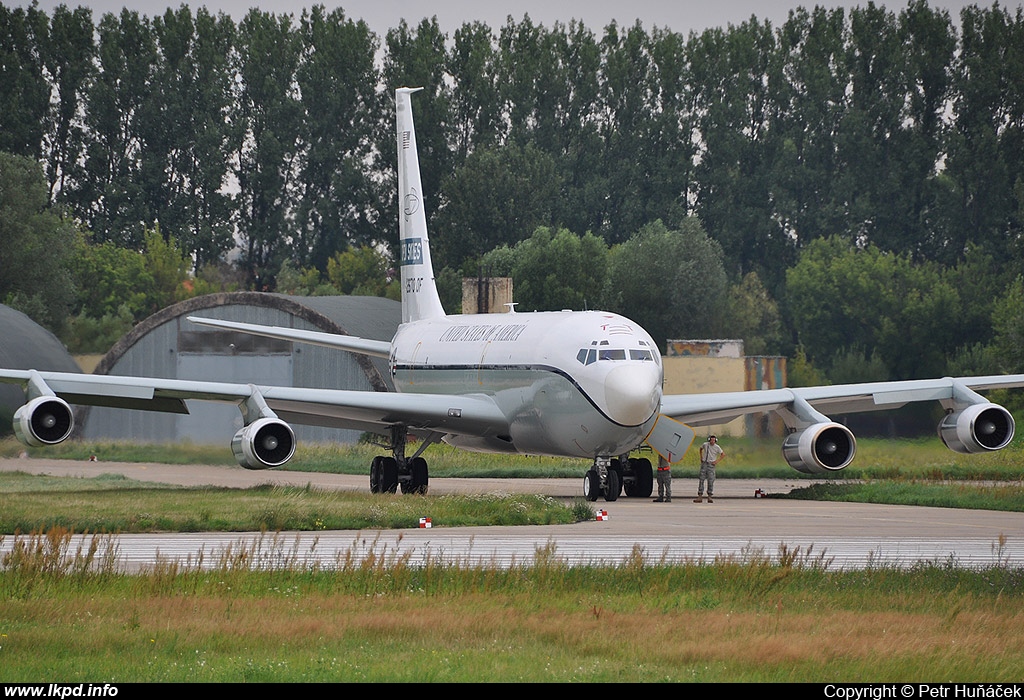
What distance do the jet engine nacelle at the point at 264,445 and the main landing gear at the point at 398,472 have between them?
492cm

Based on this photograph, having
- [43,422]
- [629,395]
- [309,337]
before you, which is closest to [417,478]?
[309,337]

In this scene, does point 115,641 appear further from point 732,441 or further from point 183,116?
point 183,116

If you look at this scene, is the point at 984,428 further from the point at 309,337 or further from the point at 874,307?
the point at 874,307

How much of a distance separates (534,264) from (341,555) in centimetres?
5693

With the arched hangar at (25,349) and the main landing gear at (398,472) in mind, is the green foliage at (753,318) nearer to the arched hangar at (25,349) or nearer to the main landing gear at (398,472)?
the arched hangar at (25,349)

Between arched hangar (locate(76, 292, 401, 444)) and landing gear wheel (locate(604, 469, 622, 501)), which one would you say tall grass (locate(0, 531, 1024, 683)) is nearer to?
landing gear wheel (locate(604, 469, 622, 501))

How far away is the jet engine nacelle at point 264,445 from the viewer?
29.7 metres

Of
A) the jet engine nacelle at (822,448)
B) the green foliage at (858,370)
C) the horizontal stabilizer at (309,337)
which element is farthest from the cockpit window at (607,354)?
the green foliage at (858,370)

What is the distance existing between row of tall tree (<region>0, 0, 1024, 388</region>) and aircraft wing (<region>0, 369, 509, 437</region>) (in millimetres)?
54400

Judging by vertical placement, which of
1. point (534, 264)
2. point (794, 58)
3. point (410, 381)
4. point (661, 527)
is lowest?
point (661, 527)

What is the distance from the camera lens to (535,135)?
100875mm

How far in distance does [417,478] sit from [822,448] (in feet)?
30.2
